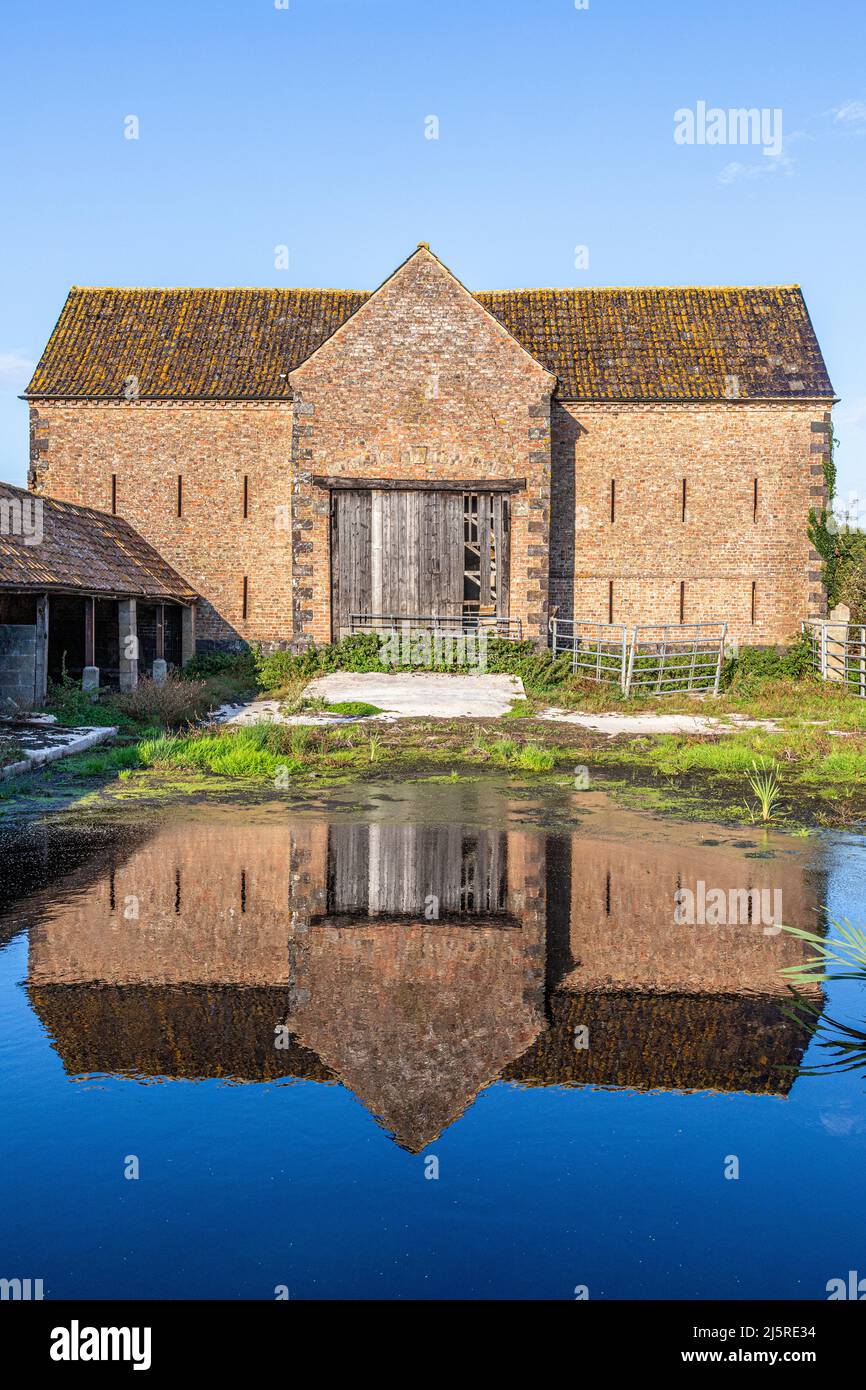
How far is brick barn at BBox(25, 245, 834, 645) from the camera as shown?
23.8 meters

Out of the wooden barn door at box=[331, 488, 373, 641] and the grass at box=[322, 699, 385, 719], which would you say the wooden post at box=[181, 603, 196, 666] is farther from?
the grass at box=[322, 699, 385, 719]

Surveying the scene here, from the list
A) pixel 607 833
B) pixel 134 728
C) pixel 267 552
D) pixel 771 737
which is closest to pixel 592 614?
pixel 267 552

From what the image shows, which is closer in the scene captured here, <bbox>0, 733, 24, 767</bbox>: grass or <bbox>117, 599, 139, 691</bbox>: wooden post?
<bbox>0, 733, 24, 767</bbox>: grass

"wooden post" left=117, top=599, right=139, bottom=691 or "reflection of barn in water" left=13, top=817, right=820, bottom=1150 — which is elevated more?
"wooden post" left=117, top=599, right=139, bottom=691

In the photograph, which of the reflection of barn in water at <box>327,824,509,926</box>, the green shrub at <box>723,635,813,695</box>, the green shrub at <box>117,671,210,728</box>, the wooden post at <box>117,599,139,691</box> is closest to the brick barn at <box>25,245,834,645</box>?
the green shrub at <box>723,635,813,695</box>

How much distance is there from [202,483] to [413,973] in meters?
22.1

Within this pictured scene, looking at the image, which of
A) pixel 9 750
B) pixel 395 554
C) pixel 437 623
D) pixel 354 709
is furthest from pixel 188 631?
pixel 9 750

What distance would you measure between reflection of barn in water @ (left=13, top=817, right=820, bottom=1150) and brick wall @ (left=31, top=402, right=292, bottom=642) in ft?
58.8

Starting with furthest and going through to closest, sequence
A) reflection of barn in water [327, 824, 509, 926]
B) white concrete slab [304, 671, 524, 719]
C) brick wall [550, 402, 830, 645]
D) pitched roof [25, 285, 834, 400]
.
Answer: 1. pitched roof [25, 285, 834, 400]
2. brick wall [550, 402, 830, 645]
3. white concrete slab [304, 671, 524, 719]
4. reflection of barn in water [327, 824, 509, 926]

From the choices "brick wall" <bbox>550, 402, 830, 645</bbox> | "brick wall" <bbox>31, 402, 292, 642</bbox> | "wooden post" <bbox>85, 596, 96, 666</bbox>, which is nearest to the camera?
"wooden post" <bbox>85, 596, 96, 666</bbox>

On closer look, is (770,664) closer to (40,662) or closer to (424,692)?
(424,692)

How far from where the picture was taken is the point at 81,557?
20891 millimetres

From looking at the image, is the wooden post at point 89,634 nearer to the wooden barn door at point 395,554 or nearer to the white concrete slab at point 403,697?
the white concrete slab at point 403,697

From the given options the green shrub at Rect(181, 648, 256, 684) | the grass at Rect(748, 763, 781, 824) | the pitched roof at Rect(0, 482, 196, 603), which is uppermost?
the pitched roof at Rect(0, 482, 196, 603)
